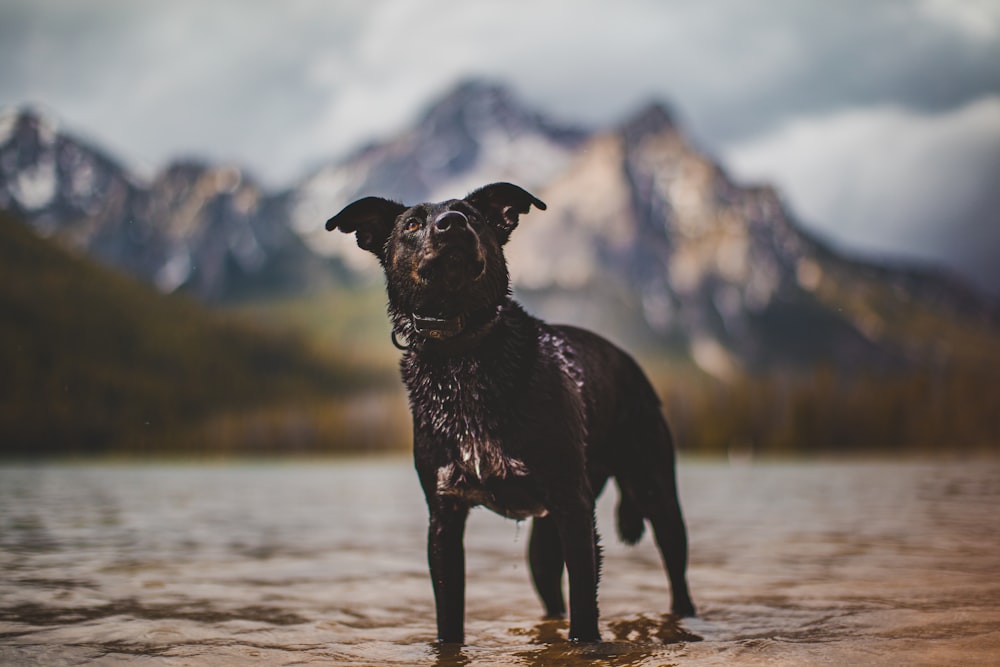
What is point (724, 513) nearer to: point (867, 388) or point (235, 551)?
point (235, 551)

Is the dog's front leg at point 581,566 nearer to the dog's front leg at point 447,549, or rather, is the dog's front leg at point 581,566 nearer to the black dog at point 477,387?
the black dog at point 477,387

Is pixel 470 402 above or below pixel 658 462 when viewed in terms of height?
above

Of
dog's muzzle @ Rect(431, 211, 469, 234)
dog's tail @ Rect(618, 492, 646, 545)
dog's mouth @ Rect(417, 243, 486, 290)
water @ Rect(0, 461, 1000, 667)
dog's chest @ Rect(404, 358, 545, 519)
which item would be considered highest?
dog's muzzle @ Rect(431, 211, 469, 234)

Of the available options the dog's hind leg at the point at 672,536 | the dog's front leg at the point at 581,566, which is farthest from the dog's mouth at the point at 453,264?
the dog's hind leg at the point at 672,536

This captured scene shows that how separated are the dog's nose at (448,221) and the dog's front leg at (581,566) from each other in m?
2.17

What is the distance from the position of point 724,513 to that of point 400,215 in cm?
2282

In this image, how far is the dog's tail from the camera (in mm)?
8641

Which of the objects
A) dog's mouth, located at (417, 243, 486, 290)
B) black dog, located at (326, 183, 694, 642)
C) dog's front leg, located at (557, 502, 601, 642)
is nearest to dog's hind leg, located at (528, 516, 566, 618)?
black dog, located at (326, 183, 694, 642)

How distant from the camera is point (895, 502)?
30641 millimetres

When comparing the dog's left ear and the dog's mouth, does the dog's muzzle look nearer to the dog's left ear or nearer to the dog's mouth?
the dog's mouth

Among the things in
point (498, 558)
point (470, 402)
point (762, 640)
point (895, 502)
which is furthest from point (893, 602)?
point (895, 502)

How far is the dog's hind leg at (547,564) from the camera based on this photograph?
835cm

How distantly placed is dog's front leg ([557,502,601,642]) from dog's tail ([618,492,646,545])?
6.13 ft

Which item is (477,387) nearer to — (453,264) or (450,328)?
(450,328)
